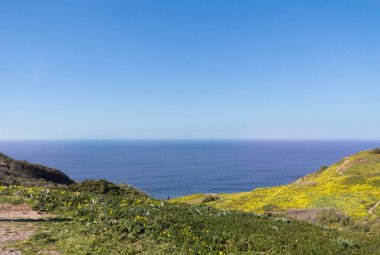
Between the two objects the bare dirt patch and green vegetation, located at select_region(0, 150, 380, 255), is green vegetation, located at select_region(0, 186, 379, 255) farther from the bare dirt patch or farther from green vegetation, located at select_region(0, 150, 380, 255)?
the bare dirt patch

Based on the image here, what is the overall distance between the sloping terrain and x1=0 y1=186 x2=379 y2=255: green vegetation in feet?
101

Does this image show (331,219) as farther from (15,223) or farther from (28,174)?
(28,174)

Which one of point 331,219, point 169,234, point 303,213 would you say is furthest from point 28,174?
point 169,234

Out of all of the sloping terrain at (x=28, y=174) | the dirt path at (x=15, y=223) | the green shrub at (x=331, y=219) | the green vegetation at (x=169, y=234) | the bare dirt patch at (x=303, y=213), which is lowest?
the bare dirt patch at (x=303, y=213)

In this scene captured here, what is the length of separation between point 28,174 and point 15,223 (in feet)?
148

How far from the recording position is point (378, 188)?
47562mm

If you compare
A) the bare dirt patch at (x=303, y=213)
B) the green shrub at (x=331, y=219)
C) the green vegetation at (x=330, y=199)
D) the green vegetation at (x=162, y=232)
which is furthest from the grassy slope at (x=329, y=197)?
the green vegetation at (x=162, y=232)

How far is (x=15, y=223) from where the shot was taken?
17.7 meters

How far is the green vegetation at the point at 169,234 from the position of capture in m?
14.9

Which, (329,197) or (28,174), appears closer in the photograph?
(329,197)

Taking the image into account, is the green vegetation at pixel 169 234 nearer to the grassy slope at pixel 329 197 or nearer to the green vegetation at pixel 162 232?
the green vegetation at pixel 162 232

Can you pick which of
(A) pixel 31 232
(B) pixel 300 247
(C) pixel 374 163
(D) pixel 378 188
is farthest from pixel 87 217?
(C) pixel 374 163

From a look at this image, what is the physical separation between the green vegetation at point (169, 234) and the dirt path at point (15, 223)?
0.56m

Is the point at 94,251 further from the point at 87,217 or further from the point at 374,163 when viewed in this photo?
the point at 374,163
